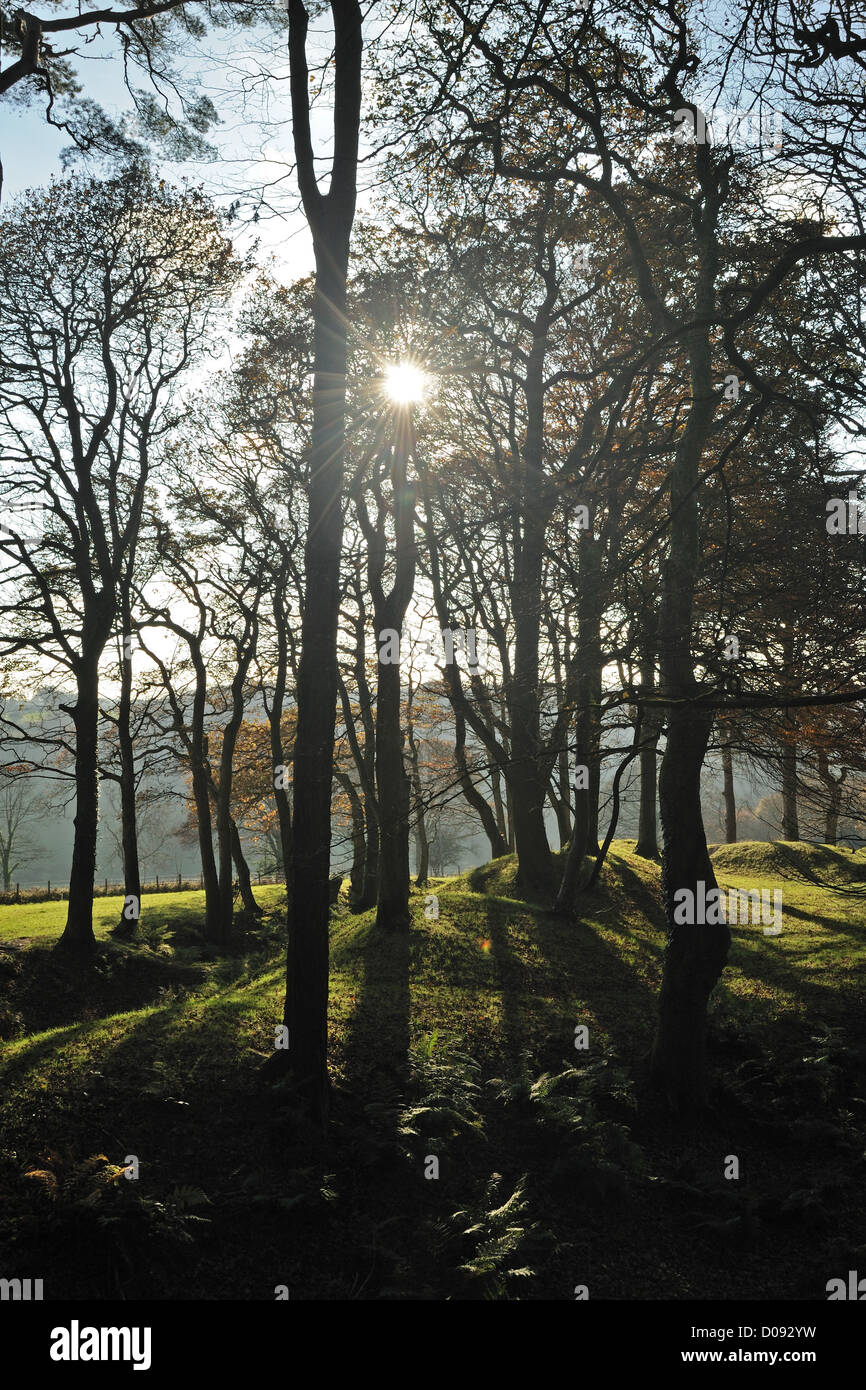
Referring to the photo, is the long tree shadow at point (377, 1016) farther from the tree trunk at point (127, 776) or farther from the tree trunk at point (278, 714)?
the tree trunk at point (127, 776)

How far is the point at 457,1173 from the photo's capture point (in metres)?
6.16

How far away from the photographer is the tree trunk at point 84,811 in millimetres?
13953

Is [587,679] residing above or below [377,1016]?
above

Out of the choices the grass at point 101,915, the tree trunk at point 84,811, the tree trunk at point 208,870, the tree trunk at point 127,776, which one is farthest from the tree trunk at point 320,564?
the tree trunk at point 208,870

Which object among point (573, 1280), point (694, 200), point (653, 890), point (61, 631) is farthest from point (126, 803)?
point (694, 200)

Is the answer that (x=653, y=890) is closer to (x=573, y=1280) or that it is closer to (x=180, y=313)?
(x=573, y=1280)

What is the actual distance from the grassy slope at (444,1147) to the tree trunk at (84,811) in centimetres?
258

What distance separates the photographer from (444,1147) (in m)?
6.20

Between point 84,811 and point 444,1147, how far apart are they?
10.8 m

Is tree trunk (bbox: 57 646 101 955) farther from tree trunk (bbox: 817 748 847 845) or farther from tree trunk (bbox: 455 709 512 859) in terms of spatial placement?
tree trunk (bbox: 817 748 847 845)

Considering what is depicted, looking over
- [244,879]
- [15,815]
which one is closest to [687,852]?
[244,879]

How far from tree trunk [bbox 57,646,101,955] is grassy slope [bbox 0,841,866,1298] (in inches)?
102

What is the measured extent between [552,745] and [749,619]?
2036 mm

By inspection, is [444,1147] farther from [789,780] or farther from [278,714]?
[278,714]
